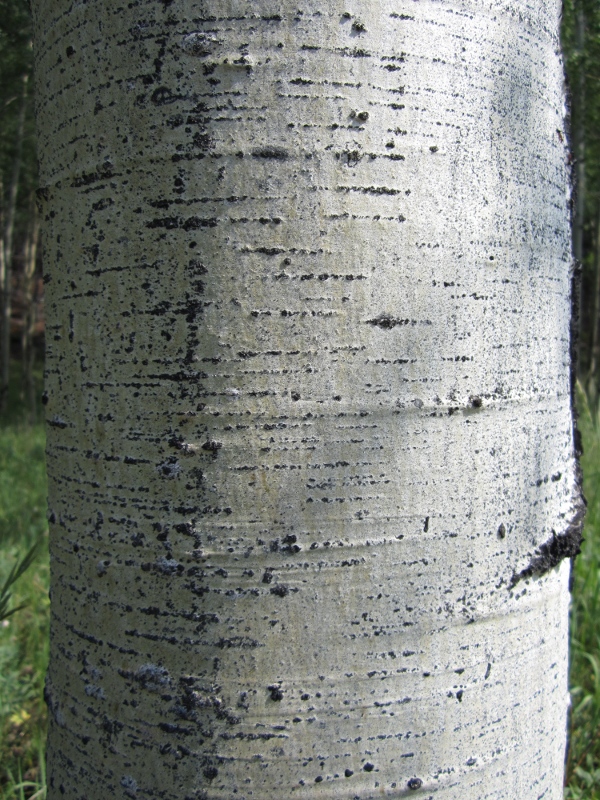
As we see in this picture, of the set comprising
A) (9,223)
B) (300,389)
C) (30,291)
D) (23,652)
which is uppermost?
(9,223)

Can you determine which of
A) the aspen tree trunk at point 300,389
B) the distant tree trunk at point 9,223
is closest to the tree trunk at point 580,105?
the distant tree trunk at point 9,223

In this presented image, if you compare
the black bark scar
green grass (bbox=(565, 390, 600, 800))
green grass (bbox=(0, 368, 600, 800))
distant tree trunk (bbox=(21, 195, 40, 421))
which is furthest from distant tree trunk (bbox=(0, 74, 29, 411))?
the black bark scar

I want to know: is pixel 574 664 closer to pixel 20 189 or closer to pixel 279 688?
pixel 279 688

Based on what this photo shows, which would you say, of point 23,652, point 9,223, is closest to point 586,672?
point 23,652

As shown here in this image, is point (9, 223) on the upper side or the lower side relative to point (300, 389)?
upper

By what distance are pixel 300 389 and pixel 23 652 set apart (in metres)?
2.48

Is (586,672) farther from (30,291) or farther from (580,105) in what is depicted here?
(30,291)

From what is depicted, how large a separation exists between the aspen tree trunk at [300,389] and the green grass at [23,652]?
78 centimetres

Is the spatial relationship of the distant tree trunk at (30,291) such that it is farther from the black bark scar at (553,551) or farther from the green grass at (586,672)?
the black bark scar at (553,551)

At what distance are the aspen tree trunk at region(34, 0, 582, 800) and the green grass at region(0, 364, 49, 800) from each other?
0.78 meters

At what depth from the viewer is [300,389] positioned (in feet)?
2.92

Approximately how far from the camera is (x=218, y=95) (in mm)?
888

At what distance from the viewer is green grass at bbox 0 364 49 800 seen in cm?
215

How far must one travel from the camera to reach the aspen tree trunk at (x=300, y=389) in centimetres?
89
